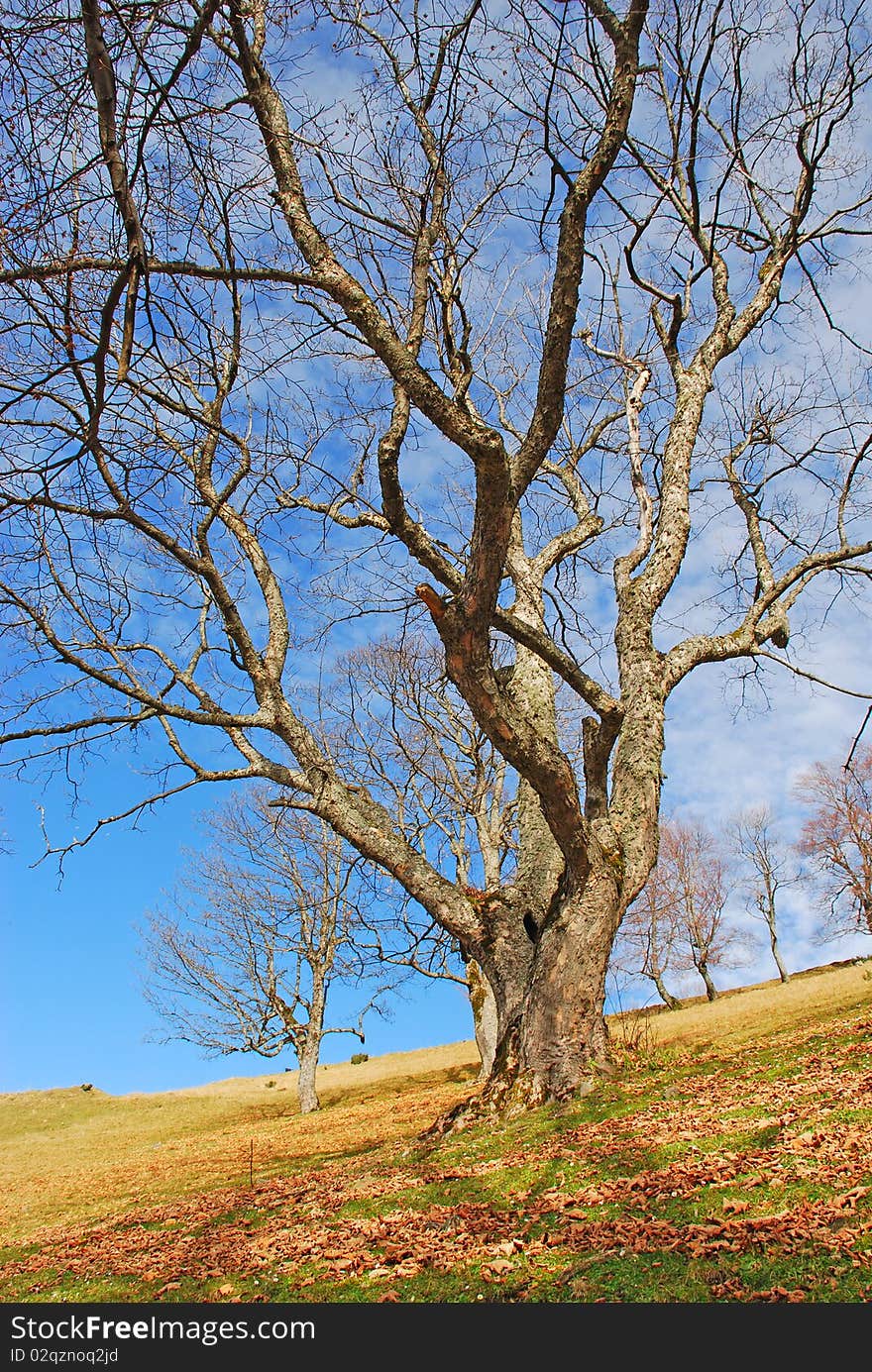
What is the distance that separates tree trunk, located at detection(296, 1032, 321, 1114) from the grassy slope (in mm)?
11164

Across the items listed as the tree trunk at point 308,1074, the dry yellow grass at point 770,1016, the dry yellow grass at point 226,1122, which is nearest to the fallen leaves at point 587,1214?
the dry yellow grass at point 226,1122

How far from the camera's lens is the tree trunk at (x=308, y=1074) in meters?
19.8

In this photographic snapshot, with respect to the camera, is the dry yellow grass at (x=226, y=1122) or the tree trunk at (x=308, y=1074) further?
the tree trunk at (x=308, y=1074)

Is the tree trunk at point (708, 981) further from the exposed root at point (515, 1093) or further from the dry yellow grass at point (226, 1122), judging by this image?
the exposed root at point (515, 1093)

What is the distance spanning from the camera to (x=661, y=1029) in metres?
18.7

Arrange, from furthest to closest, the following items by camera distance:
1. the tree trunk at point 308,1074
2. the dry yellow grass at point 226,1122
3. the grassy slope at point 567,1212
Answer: the tree trunk at point 308,1074, the dry yellow grass at point 226,1122, the grassy slope at point 567,1212

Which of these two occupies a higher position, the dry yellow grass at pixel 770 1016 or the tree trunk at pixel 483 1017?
the tree trunk at pixel 483 1017

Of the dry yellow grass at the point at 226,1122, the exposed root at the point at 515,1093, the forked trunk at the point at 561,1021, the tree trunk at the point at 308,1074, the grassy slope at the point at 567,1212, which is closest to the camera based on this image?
the grassy slope at the point at 567,1212

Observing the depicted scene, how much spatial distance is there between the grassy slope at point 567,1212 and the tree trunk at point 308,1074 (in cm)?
1116

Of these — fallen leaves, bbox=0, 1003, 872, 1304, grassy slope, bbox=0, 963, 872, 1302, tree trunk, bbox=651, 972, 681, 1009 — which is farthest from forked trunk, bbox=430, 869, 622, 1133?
tree trunk, bbox=651, 972, 681, 1009

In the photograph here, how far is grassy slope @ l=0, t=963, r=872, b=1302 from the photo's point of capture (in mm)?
3252

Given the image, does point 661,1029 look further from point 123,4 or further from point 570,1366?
point 123,4

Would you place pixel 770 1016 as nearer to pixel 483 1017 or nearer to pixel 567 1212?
pixel 483 1017

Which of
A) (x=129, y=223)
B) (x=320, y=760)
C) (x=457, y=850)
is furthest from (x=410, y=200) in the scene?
(x=457, y=850)
